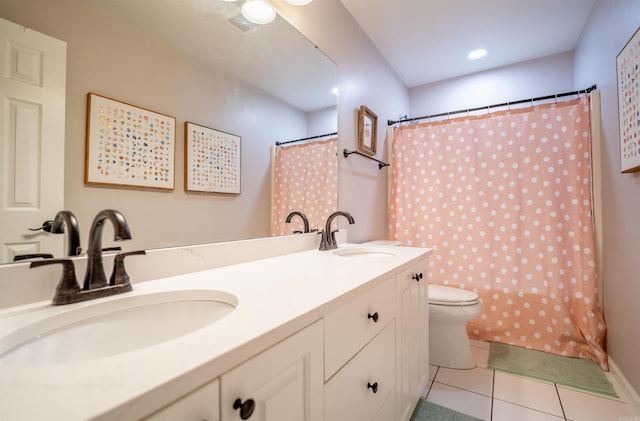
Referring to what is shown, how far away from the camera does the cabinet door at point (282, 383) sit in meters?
0.46

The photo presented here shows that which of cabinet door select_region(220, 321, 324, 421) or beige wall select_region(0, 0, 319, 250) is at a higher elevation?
beige wall select_region(0, 0, 319, 250)

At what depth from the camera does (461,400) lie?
4.99ft

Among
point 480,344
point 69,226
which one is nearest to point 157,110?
point 69,226

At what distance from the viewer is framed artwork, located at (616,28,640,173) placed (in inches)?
51.1

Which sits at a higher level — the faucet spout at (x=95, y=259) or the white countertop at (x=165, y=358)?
the faucet spout at (x=95, y=259)

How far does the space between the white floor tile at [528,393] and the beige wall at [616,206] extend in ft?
1.23

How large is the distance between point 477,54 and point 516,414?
→ 2.60 meters

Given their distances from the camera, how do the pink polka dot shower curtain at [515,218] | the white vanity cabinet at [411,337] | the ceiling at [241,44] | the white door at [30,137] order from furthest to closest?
the pink polka dot shower curtain at [515,218] → the white vanity cabinet at [411,337] → the ceiling at [241,44] → the white door at [30,137]

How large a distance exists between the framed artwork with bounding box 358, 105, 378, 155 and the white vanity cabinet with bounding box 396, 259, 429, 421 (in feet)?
3.18

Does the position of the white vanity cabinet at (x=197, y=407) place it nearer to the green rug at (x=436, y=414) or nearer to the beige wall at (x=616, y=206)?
the green rug at (x=436, y=414)

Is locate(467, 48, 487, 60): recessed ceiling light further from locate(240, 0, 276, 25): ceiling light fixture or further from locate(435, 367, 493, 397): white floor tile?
locate(435, 367, 493, 397): white floor tile

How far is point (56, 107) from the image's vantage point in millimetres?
696

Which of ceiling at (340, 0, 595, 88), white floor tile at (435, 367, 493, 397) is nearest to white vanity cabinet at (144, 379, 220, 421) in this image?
white floor tile at (435, 367, 493, 397)

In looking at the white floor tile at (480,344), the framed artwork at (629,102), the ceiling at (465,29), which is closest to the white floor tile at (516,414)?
the white floor tile at (480,344)
